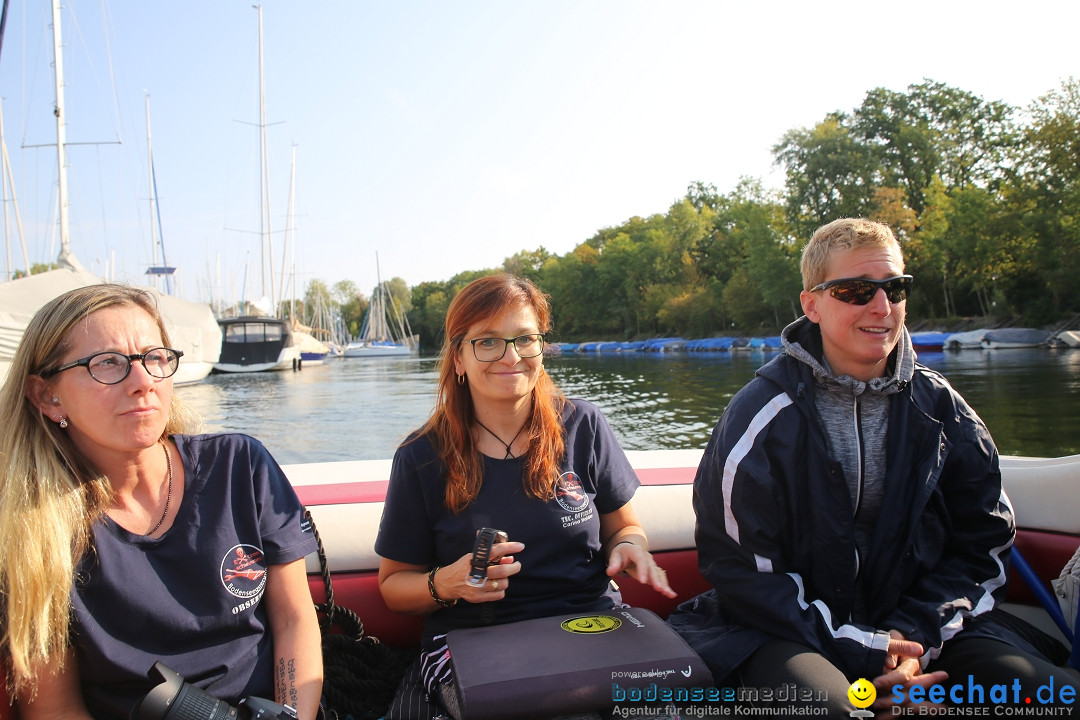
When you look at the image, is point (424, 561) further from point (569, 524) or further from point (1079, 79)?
point (1079, 79)

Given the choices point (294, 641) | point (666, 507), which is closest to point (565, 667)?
point (294, 641)

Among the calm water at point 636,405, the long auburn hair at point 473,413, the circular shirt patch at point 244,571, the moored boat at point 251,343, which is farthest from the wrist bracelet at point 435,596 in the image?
the moored boat at point 251,343

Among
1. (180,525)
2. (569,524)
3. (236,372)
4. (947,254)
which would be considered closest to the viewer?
(180,525)

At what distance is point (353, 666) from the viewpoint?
1.97 m

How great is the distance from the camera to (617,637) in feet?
5.54

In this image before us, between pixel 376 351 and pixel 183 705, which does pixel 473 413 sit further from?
pixel 376 351

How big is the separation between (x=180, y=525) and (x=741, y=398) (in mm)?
1430

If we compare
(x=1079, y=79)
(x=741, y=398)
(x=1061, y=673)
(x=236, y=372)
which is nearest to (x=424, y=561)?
(x=741, y=398)

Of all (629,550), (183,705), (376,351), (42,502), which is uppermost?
(42,502)

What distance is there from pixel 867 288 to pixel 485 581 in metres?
1.27

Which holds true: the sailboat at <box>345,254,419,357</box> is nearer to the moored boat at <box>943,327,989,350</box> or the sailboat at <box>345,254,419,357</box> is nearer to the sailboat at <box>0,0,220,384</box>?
the sailboat at <box>0,0,220,384</box>

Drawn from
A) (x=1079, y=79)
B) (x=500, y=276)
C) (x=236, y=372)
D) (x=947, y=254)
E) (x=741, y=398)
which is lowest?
(x=236, y=372)

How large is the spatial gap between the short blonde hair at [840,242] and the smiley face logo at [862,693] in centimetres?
103

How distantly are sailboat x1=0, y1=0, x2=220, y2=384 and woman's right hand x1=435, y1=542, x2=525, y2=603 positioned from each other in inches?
35.6
